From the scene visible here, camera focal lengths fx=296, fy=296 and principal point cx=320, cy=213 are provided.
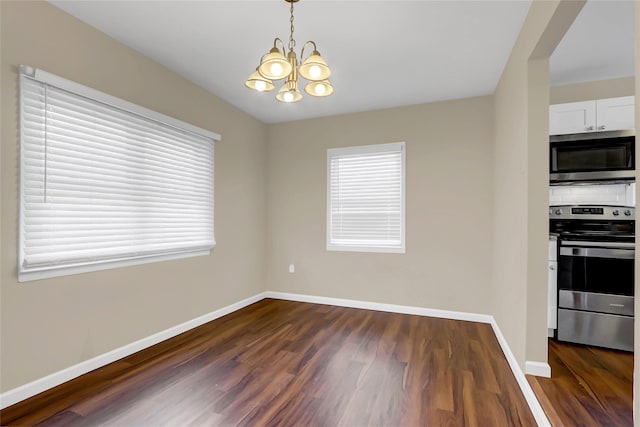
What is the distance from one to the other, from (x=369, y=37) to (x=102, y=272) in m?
2.88

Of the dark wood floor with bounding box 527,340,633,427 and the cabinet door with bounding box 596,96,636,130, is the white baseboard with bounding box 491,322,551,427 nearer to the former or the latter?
the dark wood floor with bounding box 527,340,633,427

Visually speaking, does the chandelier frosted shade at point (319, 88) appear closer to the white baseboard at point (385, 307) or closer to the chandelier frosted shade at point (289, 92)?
the chandelier frosted shade at point (289, 92)

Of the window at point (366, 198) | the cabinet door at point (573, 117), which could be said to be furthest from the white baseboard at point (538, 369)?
the cabinet door at point (573, 117)

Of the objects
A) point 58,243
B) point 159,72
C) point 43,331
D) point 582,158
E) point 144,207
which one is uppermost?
point 159,72

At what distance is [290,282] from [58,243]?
9.32 ft

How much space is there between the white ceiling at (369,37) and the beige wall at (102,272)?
0.18 m

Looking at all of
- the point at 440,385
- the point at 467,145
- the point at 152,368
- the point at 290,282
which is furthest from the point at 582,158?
the point at 152,368

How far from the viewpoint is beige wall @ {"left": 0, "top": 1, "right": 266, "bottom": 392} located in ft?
6.14

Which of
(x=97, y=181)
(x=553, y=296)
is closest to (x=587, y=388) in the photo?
(x=553, y=296)

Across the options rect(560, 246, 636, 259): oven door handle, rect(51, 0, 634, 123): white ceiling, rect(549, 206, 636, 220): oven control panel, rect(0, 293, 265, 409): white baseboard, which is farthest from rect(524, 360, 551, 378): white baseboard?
rect(0, 293, 265, 409): white baseboard

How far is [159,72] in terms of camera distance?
2.85 meters

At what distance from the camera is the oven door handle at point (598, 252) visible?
2527mm

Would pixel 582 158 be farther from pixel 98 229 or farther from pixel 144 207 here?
pixel 98 229

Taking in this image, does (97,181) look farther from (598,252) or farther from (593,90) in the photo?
(593,90)
